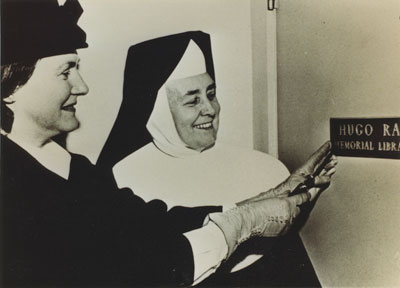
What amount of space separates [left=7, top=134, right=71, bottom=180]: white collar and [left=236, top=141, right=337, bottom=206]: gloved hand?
59 cm

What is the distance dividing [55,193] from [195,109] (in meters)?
0.47

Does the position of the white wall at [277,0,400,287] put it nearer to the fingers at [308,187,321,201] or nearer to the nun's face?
the fingers at [308,187,321,201]

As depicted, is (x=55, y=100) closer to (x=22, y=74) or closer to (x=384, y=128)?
(x=22, y=74)

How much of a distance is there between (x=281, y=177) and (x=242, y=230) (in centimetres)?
23

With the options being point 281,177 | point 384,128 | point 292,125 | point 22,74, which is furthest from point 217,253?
point 22,74

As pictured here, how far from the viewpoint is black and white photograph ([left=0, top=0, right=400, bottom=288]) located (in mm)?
1193

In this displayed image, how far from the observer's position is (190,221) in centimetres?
132

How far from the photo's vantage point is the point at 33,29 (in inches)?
46.6

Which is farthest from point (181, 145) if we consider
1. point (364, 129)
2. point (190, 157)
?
point (364, 129)

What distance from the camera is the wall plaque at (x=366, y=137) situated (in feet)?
4.33

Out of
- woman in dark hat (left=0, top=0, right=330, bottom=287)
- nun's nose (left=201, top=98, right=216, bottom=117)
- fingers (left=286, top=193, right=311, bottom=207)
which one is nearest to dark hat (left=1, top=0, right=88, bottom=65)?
woman in dark hat (left=0, top=0, right=330, bottom=287)

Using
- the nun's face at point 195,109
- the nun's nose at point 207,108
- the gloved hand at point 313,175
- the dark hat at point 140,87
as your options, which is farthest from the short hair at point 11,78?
the gloved hand at point 313,175

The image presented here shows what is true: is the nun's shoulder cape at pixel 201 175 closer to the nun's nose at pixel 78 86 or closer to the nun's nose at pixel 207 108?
the nun's nose at pixel 207 108

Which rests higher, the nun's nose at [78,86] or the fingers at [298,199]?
the nun's nose at [78,86]
